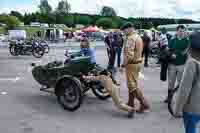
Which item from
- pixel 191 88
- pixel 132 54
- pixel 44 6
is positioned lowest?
pixel 191 88

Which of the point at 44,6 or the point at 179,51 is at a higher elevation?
the point at 44,6

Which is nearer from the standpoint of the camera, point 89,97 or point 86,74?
point 86,74

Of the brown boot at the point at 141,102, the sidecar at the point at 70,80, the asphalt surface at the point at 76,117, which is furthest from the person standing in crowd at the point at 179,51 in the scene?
the sidecar at the point at 70,80

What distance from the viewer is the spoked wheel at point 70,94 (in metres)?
7.14

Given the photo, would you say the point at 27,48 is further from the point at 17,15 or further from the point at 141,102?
the point at 17,15

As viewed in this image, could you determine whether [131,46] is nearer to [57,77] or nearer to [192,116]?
[57,77]

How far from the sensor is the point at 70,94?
24.0ft

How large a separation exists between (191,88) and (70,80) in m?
3.99

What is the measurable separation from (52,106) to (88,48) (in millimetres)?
1471

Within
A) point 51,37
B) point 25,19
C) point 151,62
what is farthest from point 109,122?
point 25,19

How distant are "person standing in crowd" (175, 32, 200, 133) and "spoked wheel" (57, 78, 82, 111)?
3.62 metres

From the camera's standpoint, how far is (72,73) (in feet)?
24.8

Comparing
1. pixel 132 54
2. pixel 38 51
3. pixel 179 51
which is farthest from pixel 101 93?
pixel 38 51

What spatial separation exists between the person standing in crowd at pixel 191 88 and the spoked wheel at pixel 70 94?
3.62 metres
